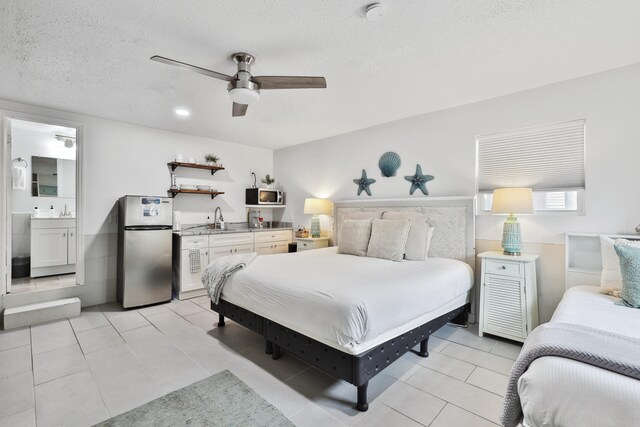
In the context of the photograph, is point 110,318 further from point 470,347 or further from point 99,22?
point 470,347

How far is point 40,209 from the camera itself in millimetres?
4773

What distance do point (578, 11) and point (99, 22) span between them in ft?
10.4

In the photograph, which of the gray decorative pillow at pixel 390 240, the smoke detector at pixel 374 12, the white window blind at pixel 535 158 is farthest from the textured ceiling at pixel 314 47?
the gray decorative pillow at pixel 390 240

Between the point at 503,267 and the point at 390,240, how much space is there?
1.13 meters

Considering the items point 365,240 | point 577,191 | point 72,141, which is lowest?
point 365,240

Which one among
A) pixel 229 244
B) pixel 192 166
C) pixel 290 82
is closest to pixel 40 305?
pixel 229 244

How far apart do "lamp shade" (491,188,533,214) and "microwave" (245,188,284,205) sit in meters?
3.83

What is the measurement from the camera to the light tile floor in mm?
1864

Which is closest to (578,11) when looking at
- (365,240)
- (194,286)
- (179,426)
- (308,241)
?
(365,240)

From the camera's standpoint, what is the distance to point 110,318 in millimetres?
3535

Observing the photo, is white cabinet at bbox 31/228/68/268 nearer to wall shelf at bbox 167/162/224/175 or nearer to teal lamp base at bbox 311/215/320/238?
wall shelf at bbox 167/162/224/175

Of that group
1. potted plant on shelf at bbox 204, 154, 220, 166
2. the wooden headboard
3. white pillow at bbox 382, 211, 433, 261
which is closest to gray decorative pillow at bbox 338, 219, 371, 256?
white pillow at bbox 382, 211, 433, 261

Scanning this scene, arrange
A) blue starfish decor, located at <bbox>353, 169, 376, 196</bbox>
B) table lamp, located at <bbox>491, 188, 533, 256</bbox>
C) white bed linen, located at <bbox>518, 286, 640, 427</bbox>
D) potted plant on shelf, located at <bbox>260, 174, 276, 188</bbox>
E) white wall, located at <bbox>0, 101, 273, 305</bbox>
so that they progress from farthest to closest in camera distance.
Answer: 1. potted plant on shelf, located at <bbox>260, 174, 276, 188</bbox>
2. blue starfish decor, located at <bbox>353, 169, 376, 196</bbox>
3. white wall, located at <bbox>0, 101, 273, 305</bbox>
4. table lamp, located at <bbox>491, 188, 533, 256</bbox>
5. white bed linen, located at <bbox>518, 286, 640, 427</bbox>

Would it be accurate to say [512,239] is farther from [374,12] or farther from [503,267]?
[374,12]
